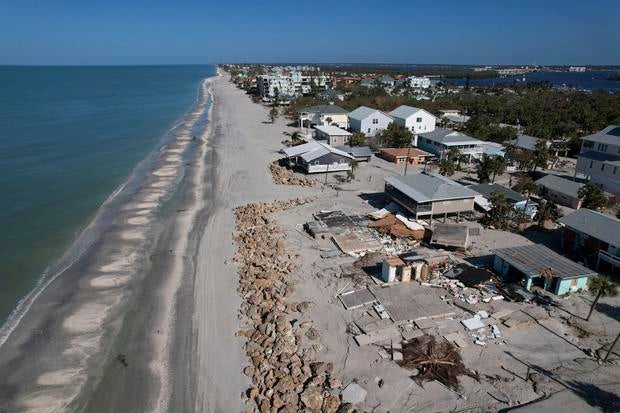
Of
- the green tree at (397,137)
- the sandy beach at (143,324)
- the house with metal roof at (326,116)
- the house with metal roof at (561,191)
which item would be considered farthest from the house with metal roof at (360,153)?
the house with metal roof at (326,116)

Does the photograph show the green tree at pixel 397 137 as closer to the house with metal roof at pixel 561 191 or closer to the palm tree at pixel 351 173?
the palm tree at pixel 351 173

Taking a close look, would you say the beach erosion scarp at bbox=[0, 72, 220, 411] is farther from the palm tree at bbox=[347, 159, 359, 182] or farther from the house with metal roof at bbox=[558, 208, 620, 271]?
the house with metal roof at bbox=[558, 208, 620, 271]

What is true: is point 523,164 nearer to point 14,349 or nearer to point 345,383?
point 345,383

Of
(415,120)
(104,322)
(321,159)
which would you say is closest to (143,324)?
(104,322)

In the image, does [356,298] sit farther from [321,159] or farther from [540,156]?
[540,156]

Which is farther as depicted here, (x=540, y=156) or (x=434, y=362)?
(x=540, y=156)

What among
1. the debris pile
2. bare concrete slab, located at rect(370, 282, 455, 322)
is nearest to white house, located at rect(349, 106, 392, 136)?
bare concrete slab, located at rect(370, 282, 455, 322)
